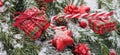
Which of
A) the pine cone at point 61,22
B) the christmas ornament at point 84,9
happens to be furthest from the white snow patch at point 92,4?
the pine cone at point 61,22

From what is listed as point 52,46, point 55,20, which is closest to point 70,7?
point 55,20

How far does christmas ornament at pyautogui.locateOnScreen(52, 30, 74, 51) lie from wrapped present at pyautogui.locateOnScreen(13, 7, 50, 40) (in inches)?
1.9

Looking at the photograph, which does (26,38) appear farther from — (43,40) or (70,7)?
(70,7)

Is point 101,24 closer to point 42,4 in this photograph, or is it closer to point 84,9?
point 84,9

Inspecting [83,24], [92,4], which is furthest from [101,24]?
[92,4]

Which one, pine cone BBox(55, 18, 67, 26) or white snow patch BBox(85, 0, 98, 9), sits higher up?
white snow patch BBox(85, 0, 98, 9)

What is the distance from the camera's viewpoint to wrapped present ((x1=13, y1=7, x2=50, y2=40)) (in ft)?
3.09

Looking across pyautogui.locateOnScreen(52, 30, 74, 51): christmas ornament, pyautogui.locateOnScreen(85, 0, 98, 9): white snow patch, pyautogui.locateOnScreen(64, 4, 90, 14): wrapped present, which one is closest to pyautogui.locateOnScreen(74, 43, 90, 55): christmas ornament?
pyautogui.locateOnScreen(52, 30, 74, 51): christmas ornament

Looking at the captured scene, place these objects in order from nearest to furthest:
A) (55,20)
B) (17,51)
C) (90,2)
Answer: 1. (17,51)
2. (55,20)
3. (90,2)

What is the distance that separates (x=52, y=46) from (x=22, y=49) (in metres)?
0.10

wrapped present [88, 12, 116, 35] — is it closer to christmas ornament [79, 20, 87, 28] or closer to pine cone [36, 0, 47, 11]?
christmas ornament [79, 20, 87, 28]

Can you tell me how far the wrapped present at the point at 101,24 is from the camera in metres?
1.01

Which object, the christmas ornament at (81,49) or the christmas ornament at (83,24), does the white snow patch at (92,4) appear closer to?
the christmas ornament at (83,24)

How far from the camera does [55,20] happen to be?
41.2 inches
